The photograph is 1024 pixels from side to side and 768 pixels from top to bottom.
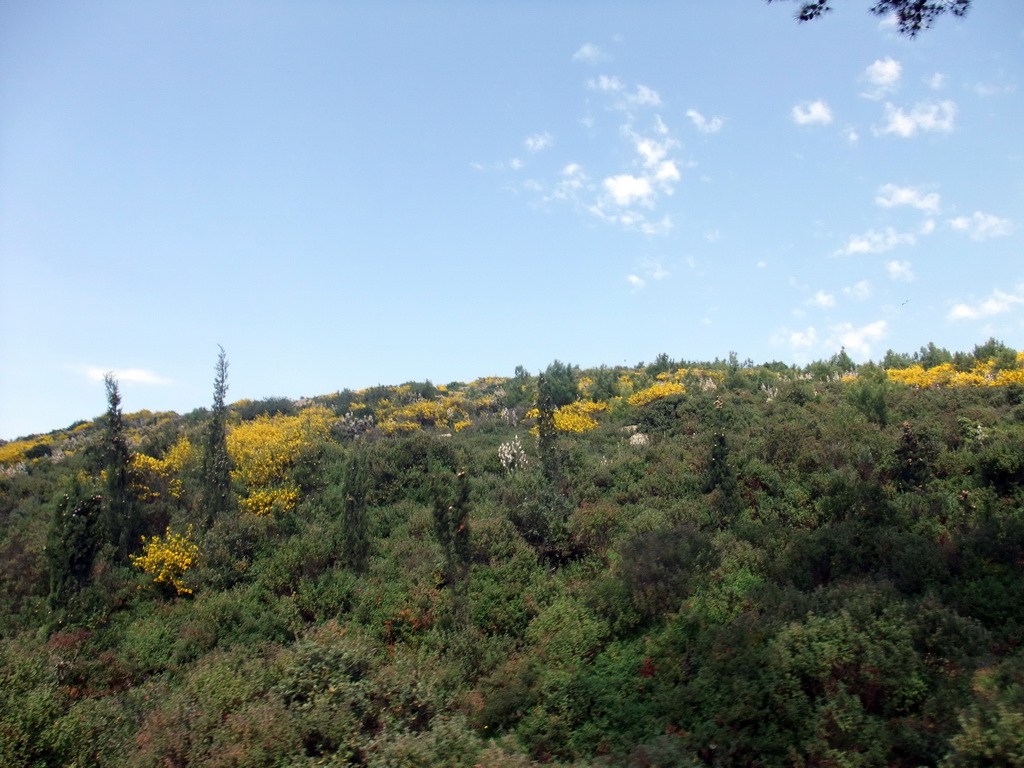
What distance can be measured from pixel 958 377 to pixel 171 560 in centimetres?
2564

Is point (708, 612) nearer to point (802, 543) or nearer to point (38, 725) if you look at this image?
point (802, 543)

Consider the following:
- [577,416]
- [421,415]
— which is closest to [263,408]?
[421,415]

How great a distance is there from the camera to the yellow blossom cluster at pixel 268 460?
19.4 m

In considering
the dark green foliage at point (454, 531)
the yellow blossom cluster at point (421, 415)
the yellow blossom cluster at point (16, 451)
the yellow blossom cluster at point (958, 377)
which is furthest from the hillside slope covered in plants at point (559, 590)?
the yellow blossom cluster at point (16, 451)

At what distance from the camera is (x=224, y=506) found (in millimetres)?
18484

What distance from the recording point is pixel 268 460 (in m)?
21.7

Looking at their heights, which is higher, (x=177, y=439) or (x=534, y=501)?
(x=177, y=439)

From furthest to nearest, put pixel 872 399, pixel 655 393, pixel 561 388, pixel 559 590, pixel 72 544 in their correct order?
1. pixel 561 388
2. pixel 655 393
3. pixel 872 399
4. pixel 72 544
5. pixel 559 590

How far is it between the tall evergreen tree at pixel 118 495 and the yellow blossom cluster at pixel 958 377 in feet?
86.5

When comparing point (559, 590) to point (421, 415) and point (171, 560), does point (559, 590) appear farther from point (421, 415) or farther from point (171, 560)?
point (421, 415)

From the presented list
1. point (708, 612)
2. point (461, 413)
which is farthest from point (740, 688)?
point (461, 413)

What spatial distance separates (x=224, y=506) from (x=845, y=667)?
16856mm

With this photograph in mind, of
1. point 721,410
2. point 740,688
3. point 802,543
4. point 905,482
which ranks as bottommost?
point 740,688

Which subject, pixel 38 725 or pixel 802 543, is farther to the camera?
pixel 802 543
